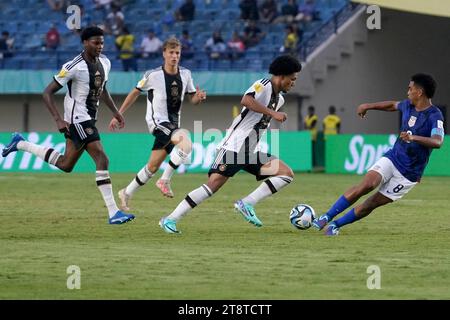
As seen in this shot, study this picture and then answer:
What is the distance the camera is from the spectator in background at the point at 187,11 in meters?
41.1

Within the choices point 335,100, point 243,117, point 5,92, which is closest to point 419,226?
point 243,117

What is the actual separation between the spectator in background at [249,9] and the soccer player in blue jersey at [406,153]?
2536 centimetres

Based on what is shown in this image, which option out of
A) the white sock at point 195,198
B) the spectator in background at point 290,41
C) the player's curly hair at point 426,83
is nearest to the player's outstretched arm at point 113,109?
the white sock at point 195,198

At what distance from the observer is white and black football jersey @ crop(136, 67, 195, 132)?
61.1ft

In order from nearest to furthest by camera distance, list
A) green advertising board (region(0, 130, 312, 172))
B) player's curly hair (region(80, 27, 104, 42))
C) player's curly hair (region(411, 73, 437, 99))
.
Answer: player's curly hair (region(411, 73, 437, 99))
player's curly hair (region(80, 27, 104, 42))
green advertising board (region(0, 130, 312, 172))

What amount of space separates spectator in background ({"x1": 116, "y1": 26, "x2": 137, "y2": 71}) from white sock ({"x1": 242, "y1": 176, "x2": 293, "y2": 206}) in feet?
78.8

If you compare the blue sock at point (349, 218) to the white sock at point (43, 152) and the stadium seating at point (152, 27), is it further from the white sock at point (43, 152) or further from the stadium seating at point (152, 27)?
the stadium seating at point (152, 27)

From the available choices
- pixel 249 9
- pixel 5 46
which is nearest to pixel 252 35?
pixel 249 9

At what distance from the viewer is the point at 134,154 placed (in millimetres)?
34031

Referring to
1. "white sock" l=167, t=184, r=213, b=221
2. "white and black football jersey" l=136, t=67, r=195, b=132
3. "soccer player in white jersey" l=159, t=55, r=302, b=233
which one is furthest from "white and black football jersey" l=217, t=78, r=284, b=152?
"white and black football jersey" l=136, t=67, r=195, b=132

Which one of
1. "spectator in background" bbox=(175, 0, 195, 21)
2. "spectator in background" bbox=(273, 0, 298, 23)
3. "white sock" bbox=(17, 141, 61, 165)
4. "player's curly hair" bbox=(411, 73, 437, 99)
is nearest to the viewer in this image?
"player's curly hair" bbox=(411, 73, 437, 99)

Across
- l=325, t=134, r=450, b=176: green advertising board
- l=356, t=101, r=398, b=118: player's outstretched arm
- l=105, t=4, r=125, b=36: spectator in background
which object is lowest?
l=325, t=134, r=450, b=176: green advertising board

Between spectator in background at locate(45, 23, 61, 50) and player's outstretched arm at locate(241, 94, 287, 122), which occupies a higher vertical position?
spectator in background at locate(45, 23, 61, 50)

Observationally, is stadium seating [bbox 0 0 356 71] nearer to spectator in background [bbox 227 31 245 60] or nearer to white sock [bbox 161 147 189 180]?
spectator in background [bbox 227 31 245 60]
